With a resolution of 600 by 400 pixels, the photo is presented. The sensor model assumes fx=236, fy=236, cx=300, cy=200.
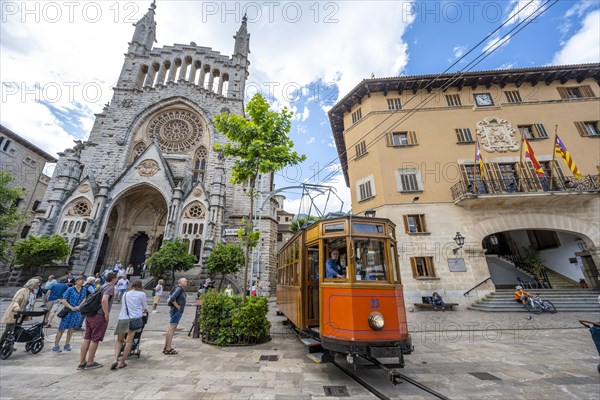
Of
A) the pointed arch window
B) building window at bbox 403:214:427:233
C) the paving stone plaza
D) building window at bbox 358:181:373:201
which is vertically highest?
the pointed arch window

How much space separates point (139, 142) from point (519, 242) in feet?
115

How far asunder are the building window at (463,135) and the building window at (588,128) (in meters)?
6.62

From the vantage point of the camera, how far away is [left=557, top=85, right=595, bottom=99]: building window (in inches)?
631

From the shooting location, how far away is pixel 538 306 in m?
11.1

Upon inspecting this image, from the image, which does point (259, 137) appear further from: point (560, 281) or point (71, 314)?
point (560, 281)

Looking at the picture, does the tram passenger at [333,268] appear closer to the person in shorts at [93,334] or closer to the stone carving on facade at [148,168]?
the person in shorts at [93,334]

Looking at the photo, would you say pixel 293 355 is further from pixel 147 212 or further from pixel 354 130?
pixel 147 212

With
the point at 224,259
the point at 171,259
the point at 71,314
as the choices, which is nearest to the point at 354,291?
the point at 71,314

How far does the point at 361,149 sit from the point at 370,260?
45.1ft

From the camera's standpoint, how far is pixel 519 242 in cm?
1762

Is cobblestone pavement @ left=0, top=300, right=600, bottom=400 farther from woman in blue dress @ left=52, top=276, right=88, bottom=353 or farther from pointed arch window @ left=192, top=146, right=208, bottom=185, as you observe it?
pointed arch window @ left=192, top=146, right=208, bottom=185

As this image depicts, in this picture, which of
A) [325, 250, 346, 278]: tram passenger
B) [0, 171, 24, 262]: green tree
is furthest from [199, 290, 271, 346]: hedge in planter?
[0, 171, 24, 262]: green tree

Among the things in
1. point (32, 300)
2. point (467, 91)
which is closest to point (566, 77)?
point (467, 91)

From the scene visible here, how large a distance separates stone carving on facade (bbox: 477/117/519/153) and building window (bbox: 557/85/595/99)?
493 cm
